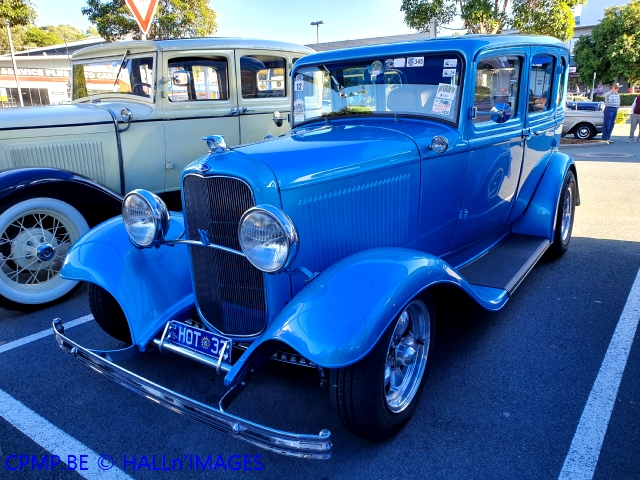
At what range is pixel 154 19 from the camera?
687 inches

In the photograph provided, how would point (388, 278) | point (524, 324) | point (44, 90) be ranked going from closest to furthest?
1. point (388, 278)
2. point (524, 324)
3. point (44, 90)

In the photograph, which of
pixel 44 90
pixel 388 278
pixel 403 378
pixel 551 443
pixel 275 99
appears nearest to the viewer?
pixel 388 278

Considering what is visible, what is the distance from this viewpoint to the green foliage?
1395 centimetres

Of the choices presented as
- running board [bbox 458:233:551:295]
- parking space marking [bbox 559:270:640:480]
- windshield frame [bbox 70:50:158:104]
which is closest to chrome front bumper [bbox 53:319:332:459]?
parking space marking [bbox 559:270:640:480]

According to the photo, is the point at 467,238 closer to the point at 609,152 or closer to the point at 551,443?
the point at 551,443

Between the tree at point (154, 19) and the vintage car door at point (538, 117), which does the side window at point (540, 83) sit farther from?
the tree at point (154, 19)

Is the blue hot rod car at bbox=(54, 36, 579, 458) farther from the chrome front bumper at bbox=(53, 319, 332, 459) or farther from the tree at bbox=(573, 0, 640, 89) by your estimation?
the tree at bbox=(573, 0, 640, 89)

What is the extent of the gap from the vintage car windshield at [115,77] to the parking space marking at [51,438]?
350 centimetres

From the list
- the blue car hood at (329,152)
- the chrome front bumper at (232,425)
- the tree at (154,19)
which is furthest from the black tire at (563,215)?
the tree at (154,19)

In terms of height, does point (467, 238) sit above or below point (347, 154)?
below

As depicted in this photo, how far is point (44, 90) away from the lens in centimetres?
2459

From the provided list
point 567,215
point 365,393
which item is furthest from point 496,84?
point 365,393

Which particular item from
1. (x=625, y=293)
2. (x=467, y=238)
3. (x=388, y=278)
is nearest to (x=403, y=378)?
(x=388, y=278)

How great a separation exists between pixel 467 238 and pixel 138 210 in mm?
2321
